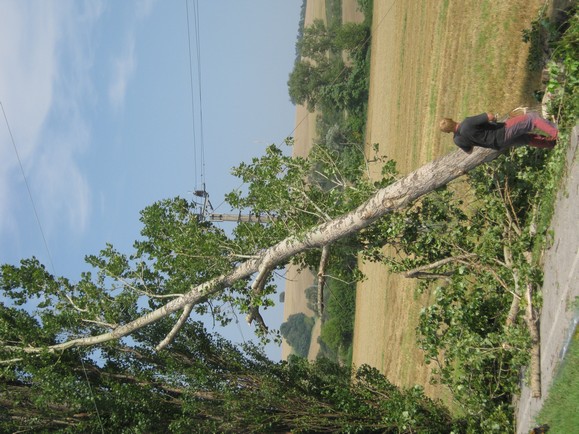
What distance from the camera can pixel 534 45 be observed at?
53.8 feet

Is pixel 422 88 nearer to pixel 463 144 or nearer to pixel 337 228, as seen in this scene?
pixel 337 228

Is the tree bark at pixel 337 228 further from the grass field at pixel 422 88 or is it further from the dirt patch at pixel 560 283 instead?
the grass field at pixel 422 88

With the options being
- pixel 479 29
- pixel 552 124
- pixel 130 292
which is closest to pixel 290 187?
pixel 130 292

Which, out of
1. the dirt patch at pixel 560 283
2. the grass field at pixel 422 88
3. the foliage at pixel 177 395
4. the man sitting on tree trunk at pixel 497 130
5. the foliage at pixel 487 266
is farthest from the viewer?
the grass field at pixel 422 88

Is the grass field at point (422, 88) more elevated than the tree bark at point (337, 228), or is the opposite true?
the grass field at point (422, 88)

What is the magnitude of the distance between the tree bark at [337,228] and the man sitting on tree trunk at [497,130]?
1.60 feet

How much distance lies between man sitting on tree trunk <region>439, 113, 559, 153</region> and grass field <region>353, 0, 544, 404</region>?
8105mm

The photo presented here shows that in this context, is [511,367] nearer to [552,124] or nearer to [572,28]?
[552,124]

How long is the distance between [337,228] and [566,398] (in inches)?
198

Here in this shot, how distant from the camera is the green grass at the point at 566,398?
7.82 metres

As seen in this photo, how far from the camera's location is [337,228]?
11.5m

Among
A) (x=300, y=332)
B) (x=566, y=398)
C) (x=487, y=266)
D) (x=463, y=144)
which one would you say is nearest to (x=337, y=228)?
(x=487, y=266)

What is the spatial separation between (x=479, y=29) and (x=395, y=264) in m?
11.8

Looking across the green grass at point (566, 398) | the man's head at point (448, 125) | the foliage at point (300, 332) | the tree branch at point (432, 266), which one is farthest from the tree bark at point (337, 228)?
the foliage at point (300, 332)
